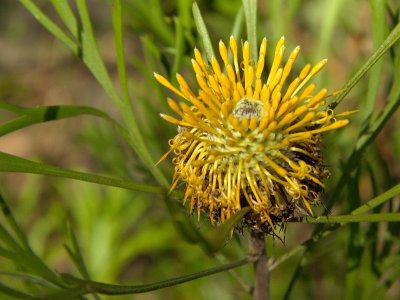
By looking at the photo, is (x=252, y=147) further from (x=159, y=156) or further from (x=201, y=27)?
(x=159, y=156)

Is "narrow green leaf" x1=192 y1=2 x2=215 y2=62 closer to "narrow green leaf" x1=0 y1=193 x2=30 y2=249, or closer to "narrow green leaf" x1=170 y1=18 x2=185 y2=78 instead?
"narrow green leaf" x1=170 y1=18 x2=185 y2=78

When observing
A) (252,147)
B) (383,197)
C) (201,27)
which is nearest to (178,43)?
(201,27)

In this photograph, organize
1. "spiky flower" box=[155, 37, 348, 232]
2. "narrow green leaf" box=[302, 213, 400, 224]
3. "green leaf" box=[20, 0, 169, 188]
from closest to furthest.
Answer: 1. "narrow green leaf" box=[302, 213, 400, 224]
2. "spiky flower" box=[155, 37, 348, 232]
3. "green leaf" box=[20, 0, 169, 188]

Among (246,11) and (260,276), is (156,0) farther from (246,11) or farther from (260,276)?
(260,276)

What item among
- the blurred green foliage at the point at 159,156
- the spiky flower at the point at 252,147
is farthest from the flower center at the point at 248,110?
the blurred green foliage at the point at 159,156

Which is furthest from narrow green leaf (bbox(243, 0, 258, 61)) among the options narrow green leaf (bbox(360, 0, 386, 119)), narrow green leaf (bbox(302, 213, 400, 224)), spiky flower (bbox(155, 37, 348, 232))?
narrow green leaf (bbox(302, 213, 400, 224))

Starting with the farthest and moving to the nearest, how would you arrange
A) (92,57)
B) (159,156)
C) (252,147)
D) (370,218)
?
(159,156) < (92,57) < (252,147) < (370,218)

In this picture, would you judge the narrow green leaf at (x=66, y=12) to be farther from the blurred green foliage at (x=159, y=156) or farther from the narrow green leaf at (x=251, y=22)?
the narrow green leaf at (x=251, y=22)
